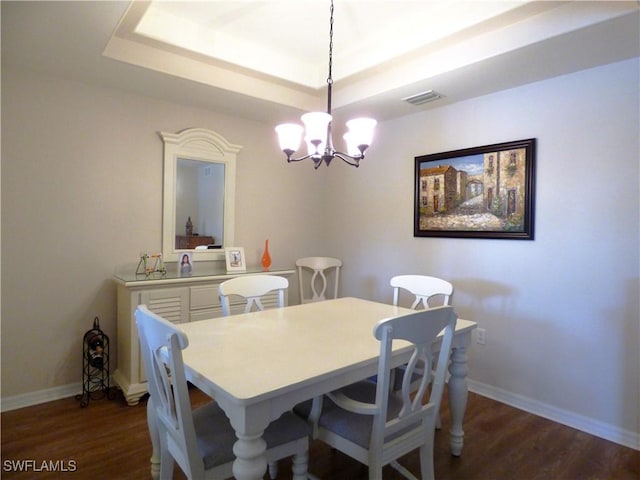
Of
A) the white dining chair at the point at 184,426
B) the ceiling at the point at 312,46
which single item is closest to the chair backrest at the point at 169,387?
the white dining chair at the point at 184,426

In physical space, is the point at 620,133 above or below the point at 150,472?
above

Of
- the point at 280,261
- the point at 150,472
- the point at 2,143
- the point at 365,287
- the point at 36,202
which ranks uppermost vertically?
the point at 2,143

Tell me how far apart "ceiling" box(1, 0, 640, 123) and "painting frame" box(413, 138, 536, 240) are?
0.46 m

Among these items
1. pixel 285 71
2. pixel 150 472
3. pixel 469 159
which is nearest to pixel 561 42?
pixel 469 159

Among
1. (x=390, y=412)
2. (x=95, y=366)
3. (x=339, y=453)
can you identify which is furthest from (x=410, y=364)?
(x=95, y=366)

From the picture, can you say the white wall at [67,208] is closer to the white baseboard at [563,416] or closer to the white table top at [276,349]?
the white table top at [276,349]

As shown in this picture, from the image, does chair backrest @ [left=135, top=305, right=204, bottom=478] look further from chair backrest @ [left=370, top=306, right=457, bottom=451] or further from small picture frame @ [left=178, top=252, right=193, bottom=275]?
small picture frame @ [left=178, top=252, right=193, bottom=275]

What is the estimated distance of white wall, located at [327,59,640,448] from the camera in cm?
226

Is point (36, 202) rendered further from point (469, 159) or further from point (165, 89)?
point (469, 159)

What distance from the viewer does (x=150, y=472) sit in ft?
6.15

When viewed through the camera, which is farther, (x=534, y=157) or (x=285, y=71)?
(x=285, y=71)

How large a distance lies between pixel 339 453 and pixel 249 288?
106cm

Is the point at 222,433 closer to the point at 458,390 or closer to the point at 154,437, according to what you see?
the point at 154,437

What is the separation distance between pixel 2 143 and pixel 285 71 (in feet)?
6.58
